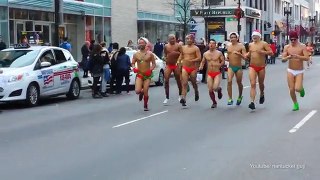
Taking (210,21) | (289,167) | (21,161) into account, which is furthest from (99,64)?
(210,21)

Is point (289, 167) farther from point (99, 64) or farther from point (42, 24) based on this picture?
point (42, 24)

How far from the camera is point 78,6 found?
3003cm

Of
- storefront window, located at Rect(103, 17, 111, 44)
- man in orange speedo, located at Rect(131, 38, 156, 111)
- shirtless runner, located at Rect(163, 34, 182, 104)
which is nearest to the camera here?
man in orange speedo, located at Rect(131, 38, 156, 111)

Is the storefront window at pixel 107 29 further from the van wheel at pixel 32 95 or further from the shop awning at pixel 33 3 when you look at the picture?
the van wheel at pixel 32 95

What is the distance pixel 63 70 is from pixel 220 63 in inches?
199

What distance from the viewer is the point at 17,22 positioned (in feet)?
86.5

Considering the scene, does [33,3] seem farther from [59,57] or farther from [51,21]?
[59,57]

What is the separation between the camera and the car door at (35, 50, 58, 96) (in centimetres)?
1580

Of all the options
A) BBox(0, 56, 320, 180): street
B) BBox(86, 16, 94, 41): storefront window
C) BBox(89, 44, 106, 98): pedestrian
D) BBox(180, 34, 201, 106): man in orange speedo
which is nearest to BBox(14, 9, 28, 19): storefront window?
BBox(86, 16, 94, 41): storefront window

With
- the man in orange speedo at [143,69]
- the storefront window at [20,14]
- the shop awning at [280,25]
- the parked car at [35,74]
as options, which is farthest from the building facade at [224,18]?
the man in orange speedo at [143,69]

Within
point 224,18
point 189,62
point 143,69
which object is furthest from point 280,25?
point 143,69

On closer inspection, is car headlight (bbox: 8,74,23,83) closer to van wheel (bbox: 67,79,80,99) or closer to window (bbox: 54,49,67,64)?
window (bbox: 54,49,67,64)

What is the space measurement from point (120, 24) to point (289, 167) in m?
29.6

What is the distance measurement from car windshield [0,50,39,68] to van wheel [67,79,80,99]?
1768 millimetres
